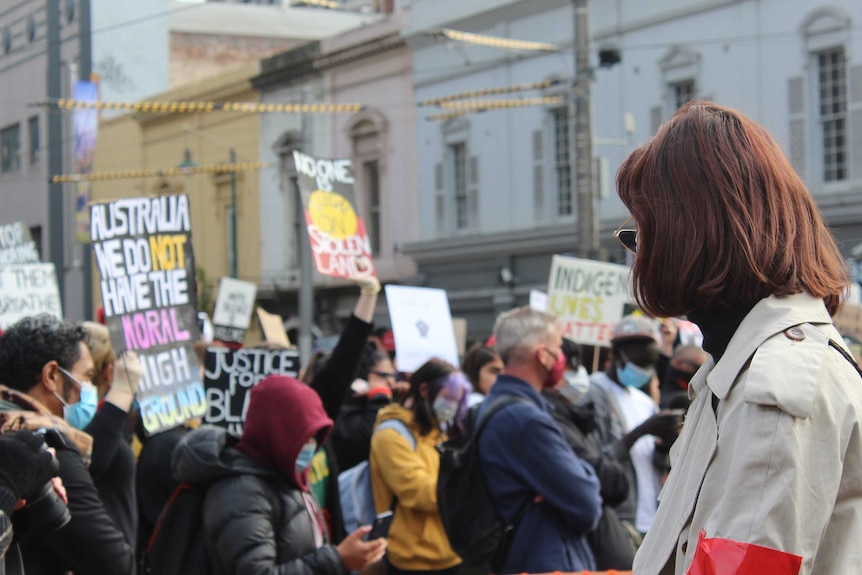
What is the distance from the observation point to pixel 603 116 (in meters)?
23.1

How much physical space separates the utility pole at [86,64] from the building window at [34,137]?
2.86ft

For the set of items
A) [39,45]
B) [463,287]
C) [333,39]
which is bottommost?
[463,287]

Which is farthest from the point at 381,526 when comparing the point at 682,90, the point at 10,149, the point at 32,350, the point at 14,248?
the point at 682,90

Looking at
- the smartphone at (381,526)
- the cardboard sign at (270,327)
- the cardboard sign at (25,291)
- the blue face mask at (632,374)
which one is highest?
the cardboard sign at (25,291)

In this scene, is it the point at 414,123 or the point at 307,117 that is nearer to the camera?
the point at 307,117

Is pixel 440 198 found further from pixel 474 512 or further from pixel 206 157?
pixel 474 512

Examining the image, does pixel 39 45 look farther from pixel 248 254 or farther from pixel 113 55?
pixel 248 254

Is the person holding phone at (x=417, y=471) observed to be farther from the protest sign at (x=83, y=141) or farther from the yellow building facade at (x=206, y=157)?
the yellow building facade at (x=206, y=157)

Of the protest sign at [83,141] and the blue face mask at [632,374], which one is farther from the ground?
the protest sign at [83,141]

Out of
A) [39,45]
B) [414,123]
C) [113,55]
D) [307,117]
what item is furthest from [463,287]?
[39,45]

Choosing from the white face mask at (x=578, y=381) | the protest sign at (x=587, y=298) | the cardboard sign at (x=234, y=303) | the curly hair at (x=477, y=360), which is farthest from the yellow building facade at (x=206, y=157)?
the curly hair at (x=477, y=360)

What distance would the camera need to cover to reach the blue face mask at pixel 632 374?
21.1 ft

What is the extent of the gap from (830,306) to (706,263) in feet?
0.89

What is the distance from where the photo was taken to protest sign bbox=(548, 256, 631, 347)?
10062mm
